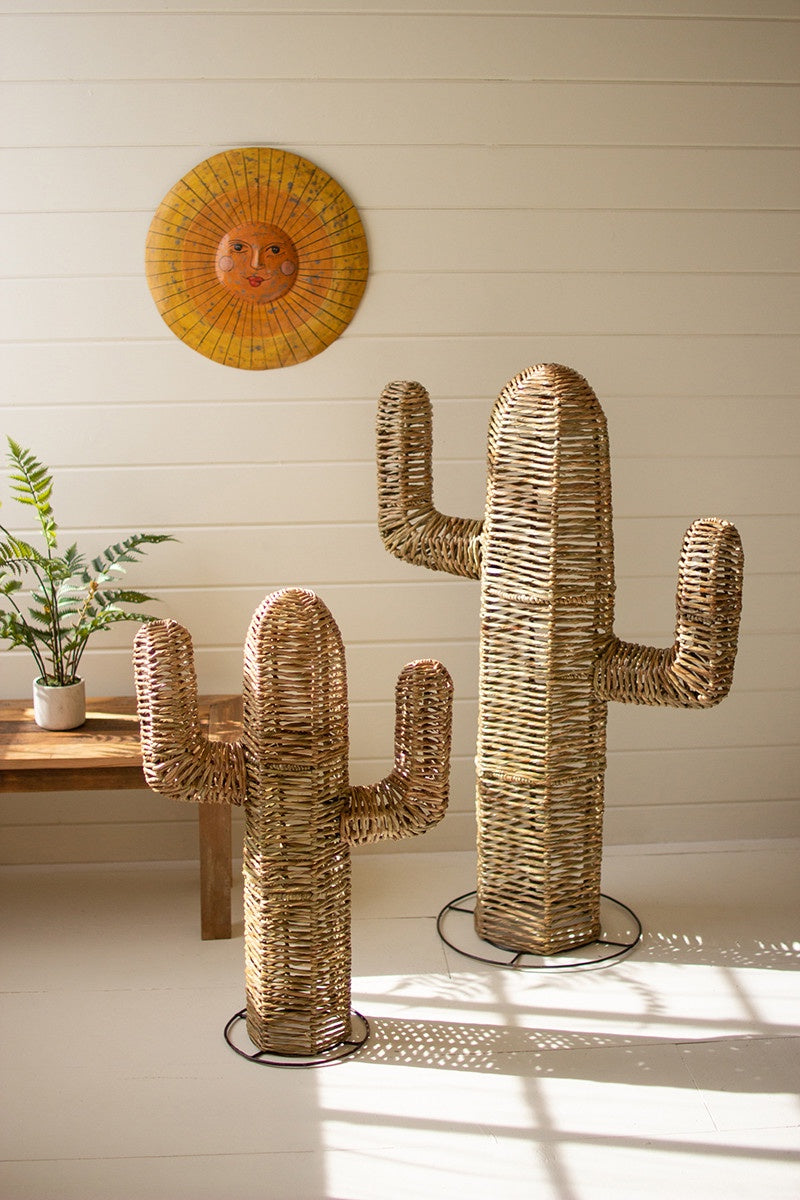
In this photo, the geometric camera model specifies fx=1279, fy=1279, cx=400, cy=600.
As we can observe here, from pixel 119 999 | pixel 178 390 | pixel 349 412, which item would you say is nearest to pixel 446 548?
pixel 349 412

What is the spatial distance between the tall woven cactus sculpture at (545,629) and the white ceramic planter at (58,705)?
860 mm

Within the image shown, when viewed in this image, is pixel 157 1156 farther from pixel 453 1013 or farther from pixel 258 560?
pixel 258 560

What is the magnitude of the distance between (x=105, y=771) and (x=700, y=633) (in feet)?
4.53

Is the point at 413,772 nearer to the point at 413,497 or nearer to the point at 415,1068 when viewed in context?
the point at 415,1068

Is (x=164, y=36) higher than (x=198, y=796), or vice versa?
(x=164, y=36)

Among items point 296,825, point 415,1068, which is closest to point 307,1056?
point 415,1068

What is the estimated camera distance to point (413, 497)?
287cm

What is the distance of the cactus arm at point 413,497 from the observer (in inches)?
111

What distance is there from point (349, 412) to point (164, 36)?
102cm

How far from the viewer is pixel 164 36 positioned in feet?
10.3

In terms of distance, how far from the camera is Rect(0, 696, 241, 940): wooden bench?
291 cm

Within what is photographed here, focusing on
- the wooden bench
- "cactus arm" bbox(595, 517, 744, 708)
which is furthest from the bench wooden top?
"cactus arm" bbox(595, 517, 744, 708)

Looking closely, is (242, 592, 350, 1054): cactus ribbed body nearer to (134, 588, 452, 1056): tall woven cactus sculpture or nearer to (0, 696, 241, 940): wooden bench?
(134, 588, 452, 1056): tall woven cactus sculpture

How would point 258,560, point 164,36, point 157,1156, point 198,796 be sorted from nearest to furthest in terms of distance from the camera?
point 157,1156
point 198,796
point 164,36
point 258,560
